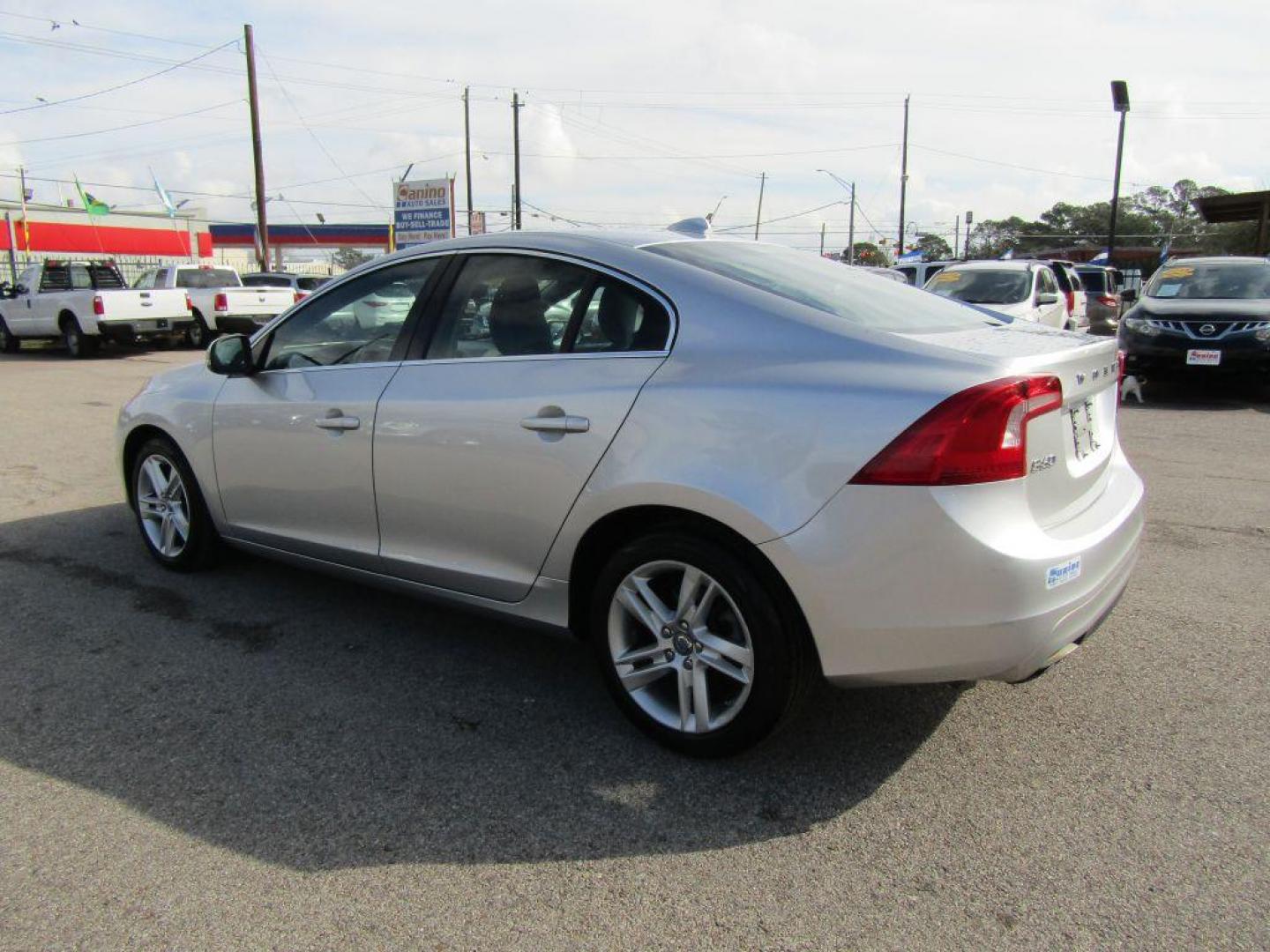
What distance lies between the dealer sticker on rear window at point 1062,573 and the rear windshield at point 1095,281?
2222 cm

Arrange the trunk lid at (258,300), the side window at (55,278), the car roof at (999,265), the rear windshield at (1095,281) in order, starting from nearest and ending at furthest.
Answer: the car roof at (999,265) < the trunk lid at (258,300) < the side window at (55,278) < the rear windshield at (1095,281)

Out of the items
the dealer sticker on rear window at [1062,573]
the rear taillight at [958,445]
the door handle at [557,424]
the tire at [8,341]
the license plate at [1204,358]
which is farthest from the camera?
the tire at [8,341]

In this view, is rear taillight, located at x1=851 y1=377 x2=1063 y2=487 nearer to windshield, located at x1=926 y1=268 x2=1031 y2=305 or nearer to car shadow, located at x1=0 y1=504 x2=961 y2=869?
car shadow, located at x1=0 y1=504 x2=961 y2=869

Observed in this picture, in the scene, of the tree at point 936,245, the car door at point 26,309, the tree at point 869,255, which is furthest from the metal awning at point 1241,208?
the tree at point 936,245

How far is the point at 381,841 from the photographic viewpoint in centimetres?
267

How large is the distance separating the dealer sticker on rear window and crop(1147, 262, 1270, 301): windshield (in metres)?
10.8

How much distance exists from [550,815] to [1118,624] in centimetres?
264

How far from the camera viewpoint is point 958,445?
8.30 feet

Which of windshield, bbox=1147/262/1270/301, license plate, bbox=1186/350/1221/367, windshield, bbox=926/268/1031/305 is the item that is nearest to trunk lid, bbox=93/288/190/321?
windshield, bbox=926/268/1031/305

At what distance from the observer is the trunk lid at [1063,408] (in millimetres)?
2699

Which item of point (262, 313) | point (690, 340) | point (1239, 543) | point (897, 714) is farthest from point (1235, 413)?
point (262, 313)

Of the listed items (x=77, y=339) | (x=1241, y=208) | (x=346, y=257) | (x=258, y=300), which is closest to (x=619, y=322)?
(x=258, y=300)

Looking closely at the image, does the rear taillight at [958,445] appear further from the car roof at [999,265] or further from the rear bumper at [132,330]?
the rear bumper at [132,330]

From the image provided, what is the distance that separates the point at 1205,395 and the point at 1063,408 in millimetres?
10652
